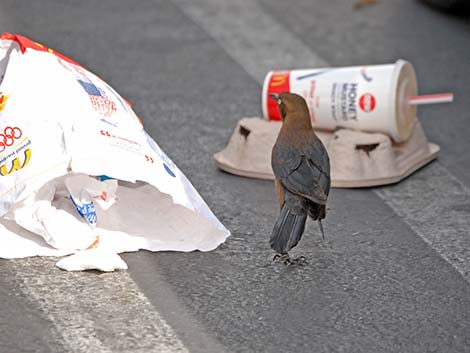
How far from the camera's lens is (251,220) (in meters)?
4.88

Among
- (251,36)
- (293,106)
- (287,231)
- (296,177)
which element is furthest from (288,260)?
(251,36)

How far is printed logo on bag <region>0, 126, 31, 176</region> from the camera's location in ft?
14.1

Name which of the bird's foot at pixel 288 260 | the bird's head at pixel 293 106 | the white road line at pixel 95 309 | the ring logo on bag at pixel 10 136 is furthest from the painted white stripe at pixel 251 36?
the white road line at pixel 95 309

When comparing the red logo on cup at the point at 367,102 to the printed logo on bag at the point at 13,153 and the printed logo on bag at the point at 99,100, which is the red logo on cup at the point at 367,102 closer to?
the printed logo on bag at the point at 99,100

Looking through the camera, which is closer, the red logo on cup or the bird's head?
the bird's head

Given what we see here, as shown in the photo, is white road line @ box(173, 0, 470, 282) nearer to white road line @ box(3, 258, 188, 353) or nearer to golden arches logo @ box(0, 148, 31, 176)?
white road line @ box(3, 258, 188, 353)

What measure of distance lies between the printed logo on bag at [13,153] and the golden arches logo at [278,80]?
1.66 m

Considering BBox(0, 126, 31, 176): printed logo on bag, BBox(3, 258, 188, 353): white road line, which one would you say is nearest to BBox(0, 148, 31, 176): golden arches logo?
BBox(0, 126, 31, 176): printed logo on bag

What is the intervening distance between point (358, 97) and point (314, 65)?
1.54m

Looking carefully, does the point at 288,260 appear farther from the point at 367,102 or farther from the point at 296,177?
the point at 367,102

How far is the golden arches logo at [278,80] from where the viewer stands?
18.4ft

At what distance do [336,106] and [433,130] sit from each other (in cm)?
87

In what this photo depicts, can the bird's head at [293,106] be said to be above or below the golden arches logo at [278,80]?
above

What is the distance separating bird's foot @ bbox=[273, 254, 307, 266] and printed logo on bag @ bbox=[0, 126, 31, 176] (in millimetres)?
1037
